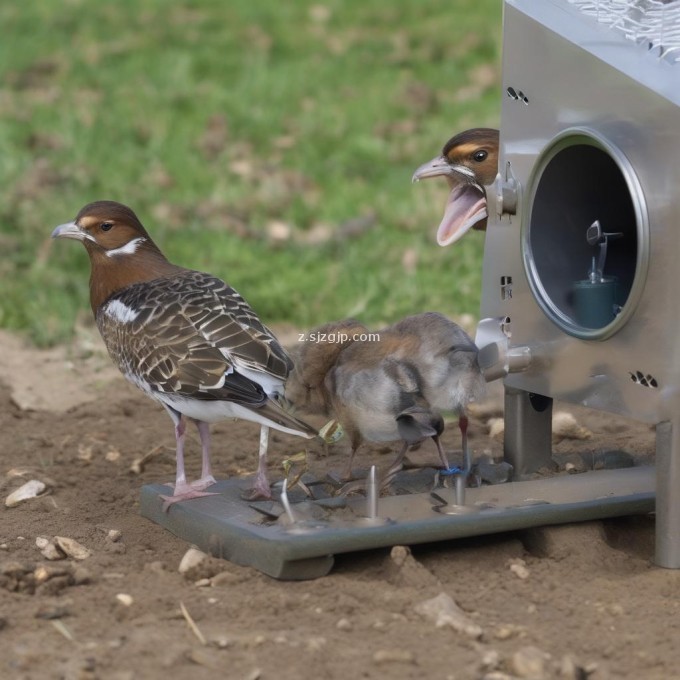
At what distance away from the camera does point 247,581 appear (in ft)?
12.9

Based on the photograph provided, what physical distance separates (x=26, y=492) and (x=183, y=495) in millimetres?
708

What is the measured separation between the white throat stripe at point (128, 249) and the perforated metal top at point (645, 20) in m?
1.79

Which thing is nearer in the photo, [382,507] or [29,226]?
[382,507]

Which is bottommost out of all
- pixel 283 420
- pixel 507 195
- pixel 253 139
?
pixel 283 420

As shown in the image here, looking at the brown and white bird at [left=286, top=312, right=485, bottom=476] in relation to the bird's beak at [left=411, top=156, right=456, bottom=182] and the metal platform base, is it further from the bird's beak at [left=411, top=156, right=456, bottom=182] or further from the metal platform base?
the bird's beak at [left=411, top=156, right=456, bottom=182]

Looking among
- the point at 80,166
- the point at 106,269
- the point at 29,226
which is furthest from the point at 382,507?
the point at 80,166

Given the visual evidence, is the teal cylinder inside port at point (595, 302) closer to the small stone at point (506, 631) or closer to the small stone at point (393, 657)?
the small stone at point (506, 631)

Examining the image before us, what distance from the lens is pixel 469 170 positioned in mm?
5148

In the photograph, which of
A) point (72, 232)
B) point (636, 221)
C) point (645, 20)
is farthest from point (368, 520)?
point (72, 232)

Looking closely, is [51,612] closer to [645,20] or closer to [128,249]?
[128,249]

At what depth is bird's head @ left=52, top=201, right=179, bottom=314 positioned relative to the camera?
5.06 meters

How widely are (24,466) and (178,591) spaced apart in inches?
62.3

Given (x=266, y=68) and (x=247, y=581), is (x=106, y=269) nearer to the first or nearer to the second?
(x=247, y=581)

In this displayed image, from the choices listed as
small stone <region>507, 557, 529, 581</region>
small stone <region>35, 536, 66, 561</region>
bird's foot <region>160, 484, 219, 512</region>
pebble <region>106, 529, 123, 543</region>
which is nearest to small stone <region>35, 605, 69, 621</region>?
small stone <region>35, 536, 66, 561</region>
